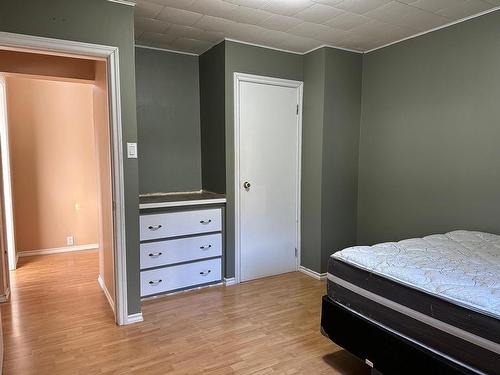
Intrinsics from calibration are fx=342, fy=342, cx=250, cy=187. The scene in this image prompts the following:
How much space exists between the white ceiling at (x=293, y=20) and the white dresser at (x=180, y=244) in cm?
153

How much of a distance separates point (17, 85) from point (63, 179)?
127cm

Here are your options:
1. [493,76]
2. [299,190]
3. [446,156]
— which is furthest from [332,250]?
[493,76]

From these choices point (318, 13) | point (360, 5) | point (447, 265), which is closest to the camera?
point (447, 265)

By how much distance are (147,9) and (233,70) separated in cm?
96

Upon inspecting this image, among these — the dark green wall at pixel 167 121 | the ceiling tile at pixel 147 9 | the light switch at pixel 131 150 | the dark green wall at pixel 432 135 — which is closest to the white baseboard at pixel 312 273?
the dark green wall at pixel 432 135

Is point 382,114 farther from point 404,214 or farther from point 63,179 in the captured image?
point 63,179

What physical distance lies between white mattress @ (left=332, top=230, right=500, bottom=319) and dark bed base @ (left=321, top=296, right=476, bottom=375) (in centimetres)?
27

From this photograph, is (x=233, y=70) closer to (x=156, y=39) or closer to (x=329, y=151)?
(x=156, y=39)

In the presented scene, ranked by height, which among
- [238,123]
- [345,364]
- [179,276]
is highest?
[238,123]

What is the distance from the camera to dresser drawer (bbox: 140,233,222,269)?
3041 millimetres

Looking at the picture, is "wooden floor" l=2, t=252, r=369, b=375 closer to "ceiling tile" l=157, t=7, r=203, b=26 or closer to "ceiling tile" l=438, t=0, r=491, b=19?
"ceiling tile" l=157, t=7, r=203, b=26

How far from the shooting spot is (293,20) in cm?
281

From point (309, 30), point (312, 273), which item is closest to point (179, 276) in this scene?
point (312, 273)

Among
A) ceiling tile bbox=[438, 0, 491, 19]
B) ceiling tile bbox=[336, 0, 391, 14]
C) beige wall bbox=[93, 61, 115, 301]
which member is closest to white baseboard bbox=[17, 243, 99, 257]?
beige wall bbox=[93, 61, 115, 301]
